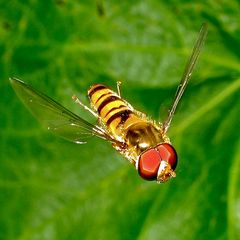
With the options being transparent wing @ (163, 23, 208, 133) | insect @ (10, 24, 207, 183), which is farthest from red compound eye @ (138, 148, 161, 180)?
transparent wing @ (163, 23, 208, 133)

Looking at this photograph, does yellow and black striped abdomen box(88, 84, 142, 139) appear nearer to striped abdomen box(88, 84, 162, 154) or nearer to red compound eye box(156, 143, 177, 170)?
striped abdomen box(88, 84, 162, 154)

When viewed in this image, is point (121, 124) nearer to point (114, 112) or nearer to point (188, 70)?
point (114, 112)

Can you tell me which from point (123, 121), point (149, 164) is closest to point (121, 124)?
point (123, 121)

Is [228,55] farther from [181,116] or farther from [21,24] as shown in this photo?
[21,24]

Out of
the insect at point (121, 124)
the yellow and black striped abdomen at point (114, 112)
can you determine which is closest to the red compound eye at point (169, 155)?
the insect at point (121, 124)

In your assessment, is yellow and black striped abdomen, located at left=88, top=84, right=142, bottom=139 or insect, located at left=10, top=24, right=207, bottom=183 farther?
yellow and black striped abdomen, located at left=88, top=84, right=142, bottom=139

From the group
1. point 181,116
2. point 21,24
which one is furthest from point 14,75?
point 181,116

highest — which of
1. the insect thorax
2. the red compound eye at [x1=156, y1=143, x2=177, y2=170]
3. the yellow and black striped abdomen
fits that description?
the yellow and black striped abdomen

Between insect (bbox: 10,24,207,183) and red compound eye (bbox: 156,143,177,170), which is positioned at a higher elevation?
insect (bbox: 10,24,207,183)
